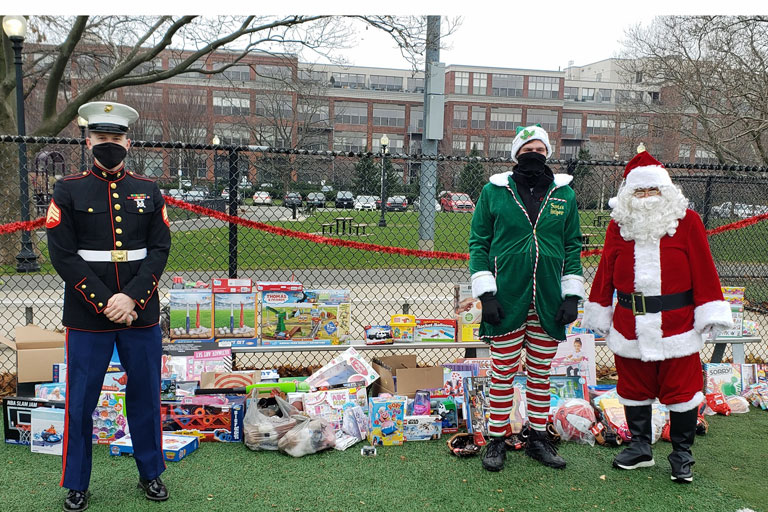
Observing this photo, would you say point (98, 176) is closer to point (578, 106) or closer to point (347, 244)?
point (347, 244)

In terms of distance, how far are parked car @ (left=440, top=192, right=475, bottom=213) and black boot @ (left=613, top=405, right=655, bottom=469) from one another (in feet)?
10.5

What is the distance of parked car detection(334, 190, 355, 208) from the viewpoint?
5.92 metres

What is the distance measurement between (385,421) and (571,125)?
241ft

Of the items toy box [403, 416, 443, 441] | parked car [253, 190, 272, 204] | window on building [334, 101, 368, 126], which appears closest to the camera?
toy box [403, 416, 443, 441]

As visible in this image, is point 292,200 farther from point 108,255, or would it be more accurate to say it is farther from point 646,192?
point 646,192

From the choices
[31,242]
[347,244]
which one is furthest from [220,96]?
[347,244]

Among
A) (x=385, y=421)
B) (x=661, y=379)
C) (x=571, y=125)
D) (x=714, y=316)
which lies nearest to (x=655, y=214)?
(x=714, y=316)

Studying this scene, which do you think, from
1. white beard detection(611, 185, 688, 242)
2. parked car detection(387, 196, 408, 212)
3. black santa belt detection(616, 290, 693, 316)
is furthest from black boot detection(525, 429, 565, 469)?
parked car detection(387, 196, 408, 212)

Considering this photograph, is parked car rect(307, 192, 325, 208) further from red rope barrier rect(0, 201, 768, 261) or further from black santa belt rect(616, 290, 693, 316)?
black santa belt rect(616, 290, 693, 316)

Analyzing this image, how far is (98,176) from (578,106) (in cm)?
7548

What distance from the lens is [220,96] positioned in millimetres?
48344

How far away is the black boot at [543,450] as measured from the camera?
3730mm

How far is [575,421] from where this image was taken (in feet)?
13.7

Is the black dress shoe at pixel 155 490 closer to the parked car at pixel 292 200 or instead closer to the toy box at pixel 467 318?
the toy box at pixel 467 318
